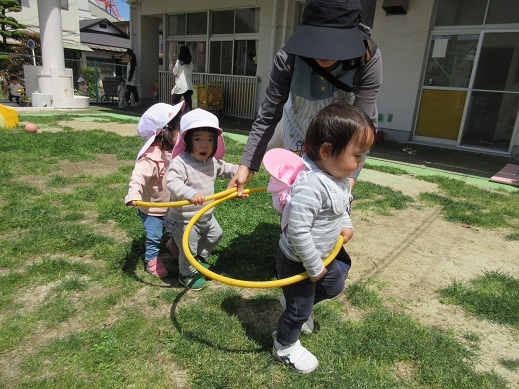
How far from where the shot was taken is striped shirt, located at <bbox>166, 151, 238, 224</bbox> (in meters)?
2.66

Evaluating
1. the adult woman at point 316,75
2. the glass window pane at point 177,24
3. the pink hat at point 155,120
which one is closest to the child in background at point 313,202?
the adult woman at point 316,75

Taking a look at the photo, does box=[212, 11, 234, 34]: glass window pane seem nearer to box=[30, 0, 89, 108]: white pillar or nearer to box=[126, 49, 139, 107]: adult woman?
box=[126, 49, 139, 107]: adult woman

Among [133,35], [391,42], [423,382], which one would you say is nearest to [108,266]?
[423,382]

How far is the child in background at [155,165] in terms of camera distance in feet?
9.74

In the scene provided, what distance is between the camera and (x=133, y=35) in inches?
648

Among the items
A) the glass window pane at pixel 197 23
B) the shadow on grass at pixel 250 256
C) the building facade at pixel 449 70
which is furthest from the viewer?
the glass window pane at pixel 197 23

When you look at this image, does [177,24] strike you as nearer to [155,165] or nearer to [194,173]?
[155,165]

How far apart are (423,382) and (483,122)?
863 centimetres

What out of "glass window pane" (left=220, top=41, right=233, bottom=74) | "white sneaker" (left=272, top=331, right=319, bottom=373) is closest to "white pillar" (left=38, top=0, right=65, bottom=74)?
"glass window pane" (left=220, top=41, right=233, bottom=74)

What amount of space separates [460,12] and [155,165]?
8.82 m

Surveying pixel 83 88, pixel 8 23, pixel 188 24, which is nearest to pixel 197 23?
pixel 188 24

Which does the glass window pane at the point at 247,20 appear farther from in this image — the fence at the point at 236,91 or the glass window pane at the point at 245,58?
the fence at the point at 236,91

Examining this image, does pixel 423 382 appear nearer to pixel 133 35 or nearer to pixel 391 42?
pixel 391 42

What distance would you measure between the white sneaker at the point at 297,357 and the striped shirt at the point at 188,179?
1.12 metres
